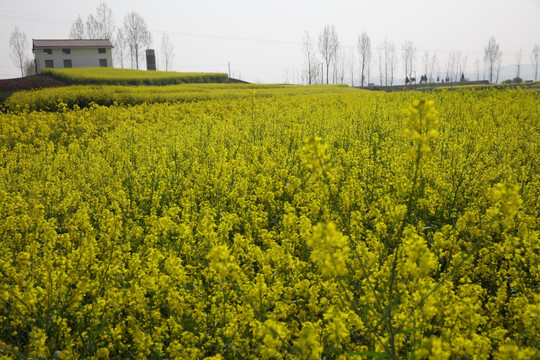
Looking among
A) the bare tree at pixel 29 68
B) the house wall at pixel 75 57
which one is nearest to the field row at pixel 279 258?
the house wall at pixel 75 57

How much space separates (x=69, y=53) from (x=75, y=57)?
82cm

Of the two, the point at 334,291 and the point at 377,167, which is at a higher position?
the point at 377,167

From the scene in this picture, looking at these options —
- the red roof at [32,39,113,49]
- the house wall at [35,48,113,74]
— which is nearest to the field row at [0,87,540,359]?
the house wall at [35,48,113,74]

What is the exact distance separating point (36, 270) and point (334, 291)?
8.14 ft

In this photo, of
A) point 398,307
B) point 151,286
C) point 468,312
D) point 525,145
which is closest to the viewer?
point 468,312

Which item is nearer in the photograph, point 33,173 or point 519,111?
point 33,173

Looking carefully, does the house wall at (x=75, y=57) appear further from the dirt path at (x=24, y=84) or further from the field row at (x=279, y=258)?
the field row at (x=279, y=258)

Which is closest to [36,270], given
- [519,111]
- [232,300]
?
[232,300]

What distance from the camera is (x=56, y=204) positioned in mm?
4992

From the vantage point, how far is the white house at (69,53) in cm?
4866

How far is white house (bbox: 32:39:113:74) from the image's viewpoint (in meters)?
48.7

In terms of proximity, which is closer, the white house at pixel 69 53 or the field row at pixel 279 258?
the field row at pixel 279 258

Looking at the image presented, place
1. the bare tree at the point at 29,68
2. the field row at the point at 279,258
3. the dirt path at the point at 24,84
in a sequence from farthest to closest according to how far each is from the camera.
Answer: the bare tree at the point at 29,68, the dirt path at the point at 24,84, the field row at the point at 279,258

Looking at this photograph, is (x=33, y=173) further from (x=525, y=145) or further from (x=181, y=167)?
(x=525, y=145)
